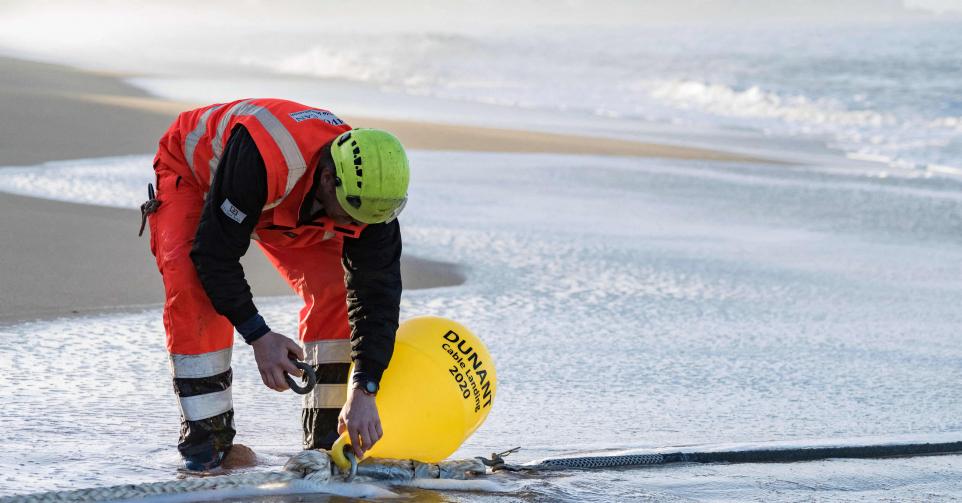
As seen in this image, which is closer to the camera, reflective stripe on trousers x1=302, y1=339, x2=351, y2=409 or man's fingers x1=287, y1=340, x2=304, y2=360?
man's fingers x1=287, y1=340, x2=304, y2=360

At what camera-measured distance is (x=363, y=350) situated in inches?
119

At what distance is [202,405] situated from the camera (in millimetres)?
3168

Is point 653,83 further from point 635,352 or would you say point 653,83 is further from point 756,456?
point 756,456

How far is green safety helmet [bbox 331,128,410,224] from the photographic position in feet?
9.48

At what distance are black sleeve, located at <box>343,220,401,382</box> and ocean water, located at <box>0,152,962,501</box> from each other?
378 millimetres

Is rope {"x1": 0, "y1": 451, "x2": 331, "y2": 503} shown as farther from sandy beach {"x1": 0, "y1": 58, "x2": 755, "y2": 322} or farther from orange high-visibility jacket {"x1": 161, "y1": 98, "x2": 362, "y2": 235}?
sandy beach {"x1": 0, "y1": 58, "x2": 755, "y2": 322}

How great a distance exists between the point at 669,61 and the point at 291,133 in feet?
116

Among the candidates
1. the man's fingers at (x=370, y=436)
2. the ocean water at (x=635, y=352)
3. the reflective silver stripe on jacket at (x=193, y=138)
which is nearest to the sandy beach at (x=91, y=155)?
the ocean water at (x=635, y=352)

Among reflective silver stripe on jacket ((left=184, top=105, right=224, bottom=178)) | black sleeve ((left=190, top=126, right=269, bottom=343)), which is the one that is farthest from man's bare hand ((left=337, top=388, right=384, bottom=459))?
reflective silver stripe on jacket ((left=184, top=105, right=224, bottom=178))

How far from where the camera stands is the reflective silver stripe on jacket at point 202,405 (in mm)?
3156

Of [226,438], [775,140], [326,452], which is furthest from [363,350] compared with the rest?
[775,140]

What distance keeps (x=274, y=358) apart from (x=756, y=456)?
4.72 ft

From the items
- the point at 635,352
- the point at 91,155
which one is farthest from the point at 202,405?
the point at 91,155

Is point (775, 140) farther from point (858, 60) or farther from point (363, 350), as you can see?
point (858, 60)
